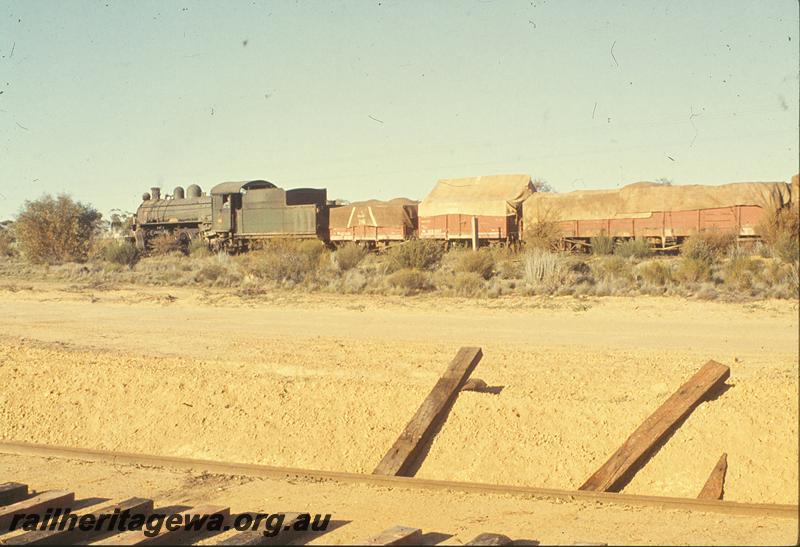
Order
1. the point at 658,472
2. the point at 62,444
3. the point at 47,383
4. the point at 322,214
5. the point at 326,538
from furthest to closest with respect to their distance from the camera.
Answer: the point at 322,214
the point at 47,383
the point at 62,444
the point at 658,472
the point at 326,538

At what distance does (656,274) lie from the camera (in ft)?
83.9

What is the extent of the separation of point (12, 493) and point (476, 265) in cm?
2248

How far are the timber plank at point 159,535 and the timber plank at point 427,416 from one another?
2.10m

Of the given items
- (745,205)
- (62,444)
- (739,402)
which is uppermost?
(745,205)

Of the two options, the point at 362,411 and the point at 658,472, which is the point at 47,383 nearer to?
the point at 362,411

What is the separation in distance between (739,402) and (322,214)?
1430 inches

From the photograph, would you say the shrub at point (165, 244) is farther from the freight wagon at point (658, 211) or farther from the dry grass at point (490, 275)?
the freight wagon at point (658, 211)

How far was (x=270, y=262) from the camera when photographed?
33406mm

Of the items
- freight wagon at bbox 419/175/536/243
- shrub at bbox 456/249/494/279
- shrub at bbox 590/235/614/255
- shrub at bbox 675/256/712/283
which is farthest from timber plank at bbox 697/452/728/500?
freight wagon at bbox 419/175/536/243

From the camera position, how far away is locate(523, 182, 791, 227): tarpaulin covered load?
32656 mm

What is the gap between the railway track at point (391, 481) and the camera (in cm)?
725

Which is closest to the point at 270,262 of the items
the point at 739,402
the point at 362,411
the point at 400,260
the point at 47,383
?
the point at 400,260

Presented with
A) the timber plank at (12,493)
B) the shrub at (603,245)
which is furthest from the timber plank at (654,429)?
the shrub at (603,245)

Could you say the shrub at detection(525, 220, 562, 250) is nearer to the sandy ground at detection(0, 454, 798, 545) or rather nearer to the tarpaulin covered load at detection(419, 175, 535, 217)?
the tarpaulin covered load at detection(419, 175, 535, 217)
